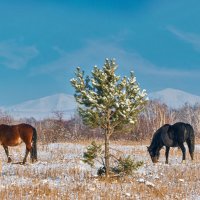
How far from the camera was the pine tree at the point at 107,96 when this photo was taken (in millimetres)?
11719

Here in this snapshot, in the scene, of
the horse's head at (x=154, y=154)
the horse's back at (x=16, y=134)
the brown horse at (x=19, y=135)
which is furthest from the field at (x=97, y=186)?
the horse's head at (x=154, y=154)

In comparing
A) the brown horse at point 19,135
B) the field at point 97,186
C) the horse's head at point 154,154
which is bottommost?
the field at point 97,186

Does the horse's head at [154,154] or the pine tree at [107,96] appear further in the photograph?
the horse's head at [154,154]

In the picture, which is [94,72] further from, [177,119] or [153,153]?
[177,119]

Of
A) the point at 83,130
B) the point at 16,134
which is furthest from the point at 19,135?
the point at 83,130

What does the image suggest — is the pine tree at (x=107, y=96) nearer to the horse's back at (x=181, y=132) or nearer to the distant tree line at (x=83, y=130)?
the distant tree line at (x=83, y=130)

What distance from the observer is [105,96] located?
11.7 metres

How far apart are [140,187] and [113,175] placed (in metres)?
1.71

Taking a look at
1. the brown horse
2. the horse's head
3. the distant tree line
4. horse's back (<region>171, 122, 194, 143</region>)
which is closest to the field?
the distant tree line

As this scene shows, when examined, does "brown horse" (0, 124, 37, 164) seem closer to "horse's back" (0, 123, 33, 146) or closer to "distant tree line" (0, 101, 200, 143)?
"horse's back" (0, 123, 33, 146)

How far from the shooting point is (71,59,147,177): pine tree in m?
11.7

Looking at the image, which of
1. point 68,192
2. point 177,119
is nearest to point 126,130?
point 68,192

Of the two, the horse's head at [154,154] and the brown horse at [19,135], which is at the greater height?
the brown horse at [19,135]

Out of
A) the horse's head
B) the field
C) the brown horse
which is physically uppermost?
the brown horse
